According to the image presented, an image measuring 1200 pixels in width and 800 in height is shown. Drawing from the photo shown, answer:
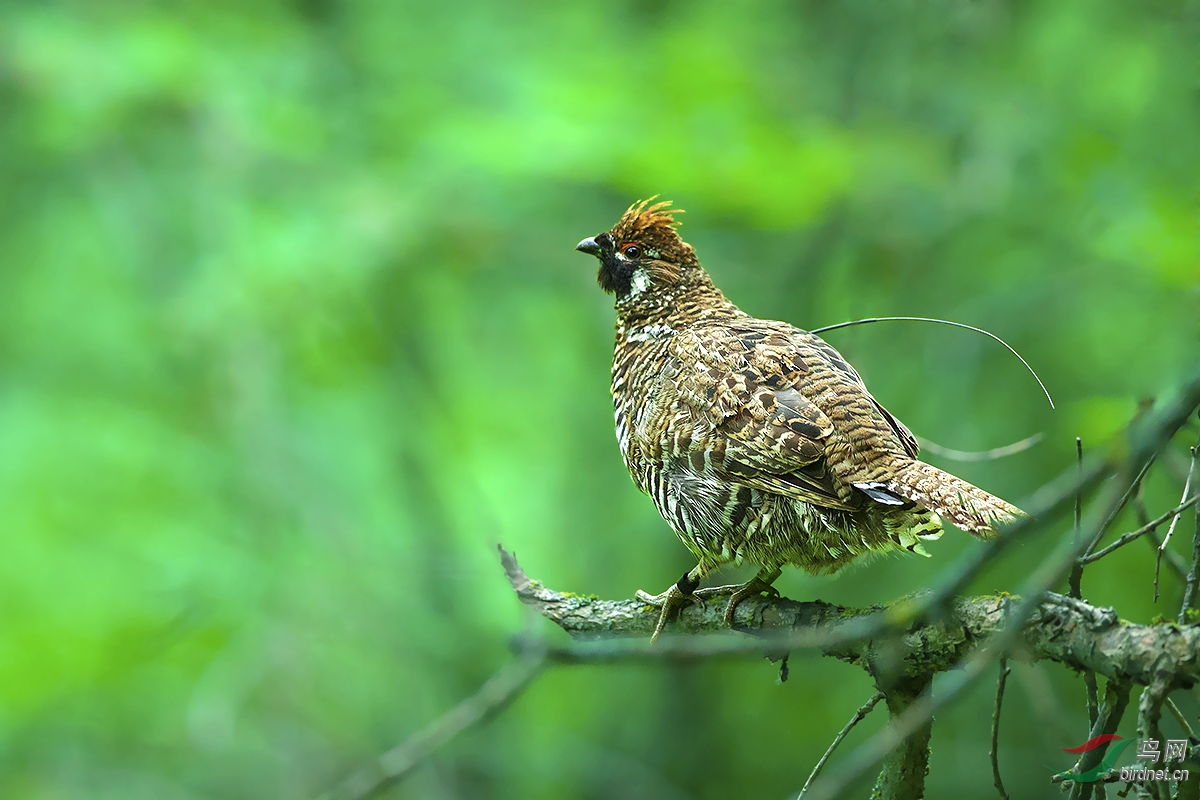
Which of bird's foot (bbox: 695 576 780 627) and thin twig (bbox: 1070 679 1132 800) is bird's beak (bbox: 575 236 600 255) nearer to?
bird's foot (bbox: 695 576 780 627)

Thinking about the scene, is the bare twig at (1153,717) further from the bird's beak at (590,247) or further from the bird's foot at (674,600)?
the bird's beak at (590,247)

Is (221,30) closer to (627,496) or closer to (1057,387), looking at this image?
(627,496)

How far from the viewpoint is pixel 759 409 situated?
12.2 feet

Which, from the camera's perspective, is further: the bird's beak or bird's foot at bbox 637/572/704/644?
the bird's beak

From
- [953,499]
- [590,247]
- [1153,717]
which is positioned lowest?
[1153,717]

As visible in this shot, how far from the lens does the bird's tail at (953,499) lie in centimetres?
286

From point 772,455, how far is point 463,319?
6.51 m

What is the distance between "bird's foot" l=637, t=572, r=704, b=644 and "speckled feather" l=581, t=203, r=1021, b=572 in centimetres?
16

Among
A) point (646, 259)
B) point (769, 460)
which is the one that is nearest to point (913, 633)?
point (769, 460)

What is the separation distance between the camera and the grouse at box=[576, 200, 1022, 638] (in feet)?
10.7

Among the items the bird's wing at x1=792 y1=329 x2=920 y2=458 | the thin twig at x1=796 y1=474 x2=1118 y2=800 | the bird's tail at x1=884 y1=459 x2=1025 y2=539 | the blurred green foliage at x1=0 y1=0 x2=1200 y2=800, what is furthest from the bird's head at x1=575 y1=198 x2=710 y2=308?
the thin twig at x1=796 y1=474 x2=1118 y2=800

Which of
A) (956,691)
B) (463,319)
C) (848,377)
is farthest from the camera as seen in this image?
(463,319)

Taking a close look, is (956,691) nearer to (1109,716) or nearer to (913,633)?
(1109,716)

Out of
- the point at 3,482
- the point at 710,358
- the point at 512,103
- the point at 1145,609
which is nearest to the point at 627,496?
the point at 512,103
